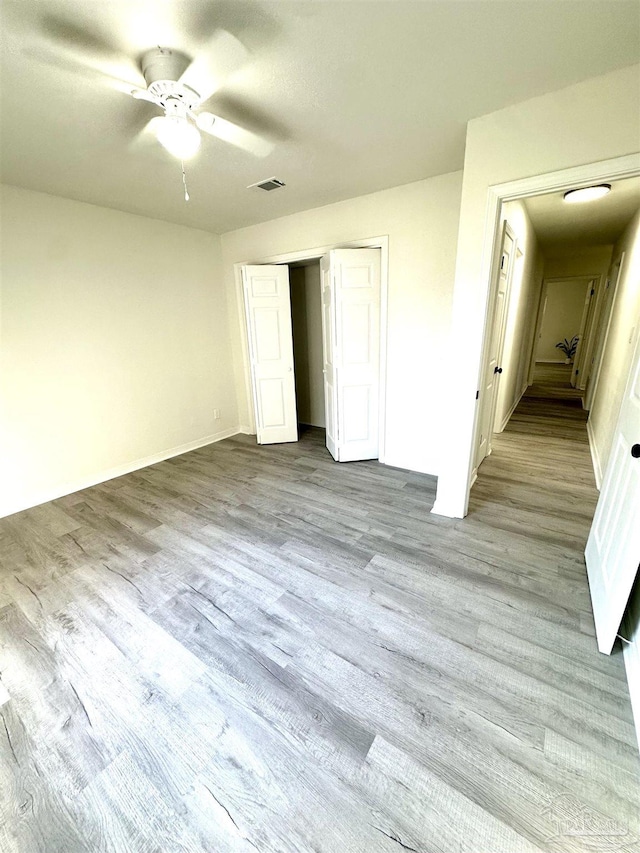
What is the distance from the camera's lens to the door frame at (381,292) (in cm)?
309

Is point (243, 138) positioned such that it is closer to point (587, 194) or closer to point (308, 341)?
point (308, 341)

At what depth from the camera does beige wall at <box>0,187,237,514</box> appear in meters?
2.74

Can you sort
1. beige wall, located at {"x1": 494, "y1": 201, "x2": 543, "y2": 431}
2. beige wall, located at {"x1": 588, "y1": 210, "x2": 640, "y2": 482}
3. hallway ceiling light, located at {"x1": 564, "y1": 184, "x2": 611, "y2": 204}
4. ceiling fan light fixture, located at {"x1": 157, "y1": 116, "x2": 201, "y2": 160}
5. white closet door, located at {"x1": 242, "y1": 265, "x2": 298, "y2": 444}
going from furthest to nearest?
white closet door, located at {"x1": 242, "y1": 265, "x2": 298, "y2": 444} < beige wall, located at {"x1": 494, "y1": 201, "x2": 543, "y2": 431} < hallway ceiling light, located at {"x1": 564, "y1": 184, "x2": 611, "y2": 204} < beige wall, located at {"x1": 588, "y1": 210, "x2": 640, "y2": 482} < ceiling fan light fixture, located at {"x1": 157, "y1": 116, "x2": 201, "y2": 160}

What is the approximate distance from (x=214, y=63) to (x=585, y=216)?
4567 mm

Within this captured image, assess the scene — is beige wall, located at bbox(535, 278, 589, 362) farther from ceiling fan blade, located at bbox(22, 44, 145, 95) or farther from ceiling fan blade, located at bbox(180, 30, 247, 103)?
ceiling fan blade, located at bbox(22, 44, 145, 95)

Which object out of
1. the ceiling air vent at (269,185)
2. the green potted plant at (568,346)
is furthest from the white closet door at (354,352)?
the green potted plant at (568,346)

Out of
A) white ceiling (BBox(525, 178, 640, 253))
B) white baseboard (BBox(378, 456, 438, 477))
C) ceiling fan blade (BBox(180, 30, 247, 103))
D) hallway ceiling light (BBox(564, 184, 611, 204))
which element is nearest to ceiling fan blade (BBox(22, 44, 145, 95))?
ceiling fan blade (BBox(180, 30, 247, 103))

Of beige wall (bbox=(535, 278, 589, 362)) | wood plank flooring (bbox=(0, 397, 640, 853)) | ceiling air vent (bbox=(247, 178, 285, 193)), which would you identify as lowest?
wood plank flooring (bbox=(0, 397, 640, 853))

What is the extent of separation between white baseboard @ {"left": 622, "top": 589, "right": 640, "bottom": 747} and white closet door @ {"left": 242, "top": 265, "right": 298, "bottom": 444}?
3458 millimetres

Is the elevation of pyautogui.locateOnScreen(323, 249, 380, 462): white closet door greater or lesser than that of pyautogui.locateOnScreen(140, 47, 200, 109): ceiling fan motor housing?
lesser

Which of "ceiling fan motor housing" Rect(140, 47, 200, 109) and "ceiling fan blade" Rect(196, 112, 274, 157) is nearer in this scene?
"ceiling fan motor housing" Rect(140, 47, 200, 109)

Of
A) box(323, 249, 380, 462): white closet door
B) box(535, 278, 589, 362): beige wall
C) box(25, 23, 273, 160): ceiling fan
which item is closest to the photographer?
box(25, 23, 273, 160): ceiling fan

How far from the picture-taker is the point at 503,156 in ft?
6.14

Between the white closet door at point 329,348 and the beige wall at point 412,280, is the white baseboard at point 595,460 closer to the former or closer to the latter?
the beige wall at point 412,280
